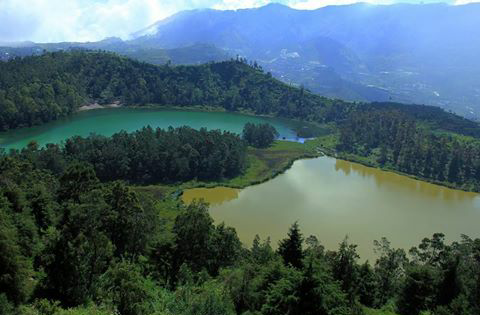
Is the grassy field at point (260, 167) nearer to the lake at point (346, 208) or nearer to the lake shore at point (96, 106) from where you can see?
the lake at point (346, 208)

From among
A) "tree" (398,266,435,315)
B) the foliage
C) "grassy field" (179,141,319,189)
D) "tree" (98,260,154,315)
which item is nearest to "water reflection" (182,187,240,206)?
"grassy field" (179,141,319,189)

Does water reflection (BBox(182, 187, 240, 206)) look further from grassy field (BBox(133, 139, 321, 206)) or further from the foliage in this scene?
the foliage

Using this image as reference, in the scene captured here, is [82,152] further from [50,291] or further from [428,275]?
[428,275]

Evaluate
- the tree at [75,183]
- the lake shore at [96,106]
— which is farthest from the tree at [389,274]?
the lake shore at [96,106]

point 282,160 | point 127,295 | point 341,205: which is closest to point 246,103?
point 282,160

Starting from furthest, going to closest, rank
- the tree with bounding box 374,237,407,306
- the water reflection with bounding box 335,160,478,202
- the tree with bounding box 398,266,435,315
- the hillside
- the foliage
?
the foliage
the hillside
the water reflection with bounding box 335,160,478,202
the tree with bounding box 374,237,407,306
the tree with bounding box 398,266,435,315

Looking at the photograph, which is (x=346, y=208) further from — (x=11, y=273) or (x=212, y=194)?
(x=11, y=273)
